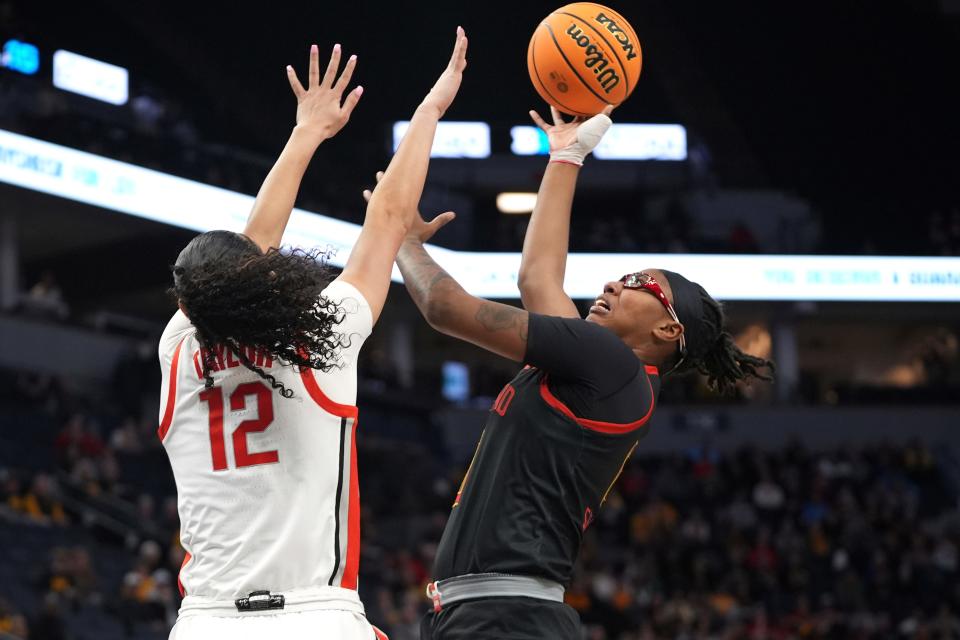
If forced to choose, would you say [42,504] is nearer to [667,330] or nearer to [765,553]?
[765,553]

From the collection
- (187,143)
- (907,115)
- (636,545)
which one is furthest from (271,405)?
(907,115)

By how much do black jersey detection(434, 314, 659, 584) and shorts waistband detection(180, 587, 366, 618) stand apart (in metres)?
0.48

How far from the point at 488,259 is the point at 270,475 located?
20807 millimetres

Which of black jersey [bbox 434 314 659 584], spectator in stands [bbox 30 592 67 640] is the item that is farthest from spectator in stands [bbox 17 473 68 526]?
black jersey [bbox 434 314 659 584]

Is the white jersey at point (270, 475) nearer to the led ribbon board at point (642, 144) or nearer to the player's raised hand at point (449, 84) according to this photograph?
the player's raised hand at point (449, 84)

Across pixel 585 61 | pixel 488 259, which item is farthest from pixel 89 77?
pixel 585 61

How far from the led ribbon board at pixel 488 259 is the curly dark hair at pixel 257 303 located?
1591 cm

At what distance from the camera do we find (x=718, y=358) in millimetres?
3672

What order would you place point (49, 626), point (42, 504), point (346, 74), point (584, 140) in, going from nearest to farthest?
point (346, 74) → point (584, 140) → point (49, 626) → point (42, 504)

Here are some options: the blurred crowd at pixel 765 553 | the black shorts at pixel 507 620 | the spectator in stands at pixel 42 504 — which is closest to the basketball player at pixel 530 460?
the black shorts at pixel 507 620

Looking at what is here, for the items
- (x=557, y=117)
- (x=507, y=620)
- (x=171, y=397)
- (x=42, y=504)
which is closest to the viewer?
(x=171, y=397)

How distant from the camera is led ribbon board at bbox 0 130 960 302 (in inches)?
742

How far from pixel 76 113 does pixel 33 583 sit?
918cm

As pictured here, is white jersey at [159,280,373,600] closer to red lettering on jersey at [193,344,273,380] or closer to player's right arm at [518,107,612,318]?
red lettering on jersey at [193,344,273,380]
